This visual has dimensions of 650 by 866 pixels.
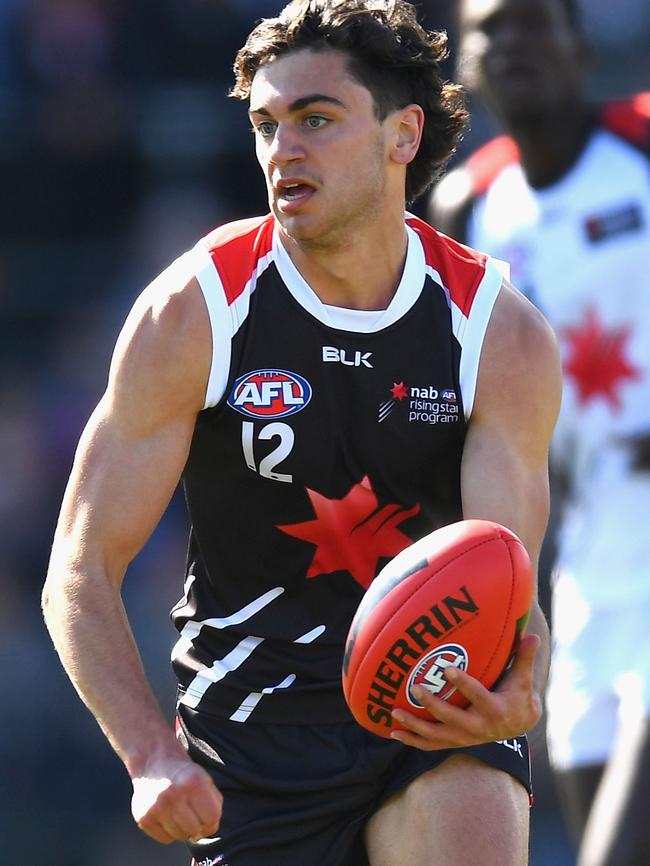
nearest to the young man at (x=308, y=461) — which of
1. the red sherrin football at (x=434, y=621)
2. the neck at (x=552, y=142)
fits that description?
the red sherrin football at (x=434, y=621)

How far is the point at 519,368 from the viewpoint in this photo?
13.2 feet

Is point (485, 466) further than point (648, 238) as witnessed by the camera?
No

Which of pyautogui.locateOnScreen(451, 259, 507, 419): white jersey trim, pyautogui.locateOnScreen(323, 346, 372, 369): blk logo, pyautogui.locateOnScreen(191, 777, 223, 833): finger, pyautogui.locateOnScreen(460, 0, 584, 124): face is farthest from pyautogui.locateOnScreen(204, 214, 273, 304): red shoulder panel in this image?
pyautogui.locateOnScreen(460, 0, 584, 124): face

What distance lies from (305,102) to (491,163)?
2438 mm

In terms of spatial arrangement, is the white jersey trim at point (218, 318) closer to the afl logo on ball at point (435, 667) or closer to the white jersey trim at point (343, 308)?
the white jersey trim at point (343, 308)

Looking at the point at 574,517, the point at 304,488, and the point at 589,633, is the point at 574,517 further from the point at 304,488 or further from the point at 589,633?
the point at 304,488

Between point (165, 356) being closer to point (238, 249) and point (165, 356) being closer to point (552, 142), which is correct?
point (238, 249)

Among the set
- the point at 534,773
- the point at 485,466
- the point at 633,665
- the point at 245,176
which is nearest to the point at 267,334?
the point at 485,466

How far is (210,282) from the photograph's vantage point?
3.90m

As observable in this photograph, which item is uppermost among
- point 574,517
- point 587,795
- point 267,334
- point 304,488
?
point 267,334

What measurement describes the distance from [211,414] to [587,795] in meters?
2.49

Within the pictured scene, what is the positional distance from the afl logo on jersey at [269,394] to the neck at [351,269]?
0.88ft

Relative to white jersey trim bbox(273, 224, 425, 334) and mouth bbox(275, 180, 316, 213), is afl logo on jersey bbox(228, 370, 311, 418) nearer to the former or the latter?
white jersey trim bbox(273, 224, 425, 334)

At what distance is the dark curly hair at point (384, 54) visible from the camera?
412cm
